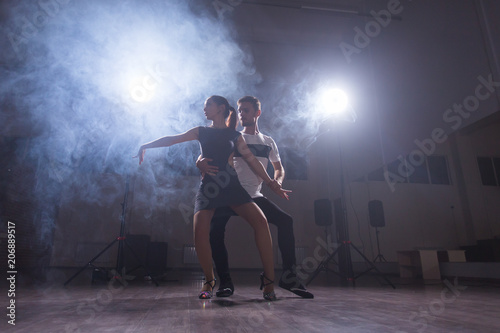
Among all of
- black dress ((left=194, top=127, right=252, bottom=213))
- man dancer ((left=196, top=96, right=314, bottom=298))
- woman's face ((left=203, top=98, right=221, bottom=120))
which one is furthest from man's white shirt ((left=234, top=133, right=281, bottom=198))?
woman's face ((left=203, top=98, right=221, bottom=120))

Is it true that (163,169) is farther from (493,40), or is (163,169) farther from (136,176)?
(493,40)

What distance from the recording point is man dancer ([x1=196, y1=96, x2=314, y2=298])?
1711 mm

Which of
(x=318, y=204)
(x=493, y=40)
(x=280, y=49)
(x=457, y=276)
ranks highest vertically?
(x=280, y=49)

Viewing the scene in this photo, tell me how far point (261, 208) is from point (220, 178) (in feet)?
1.15

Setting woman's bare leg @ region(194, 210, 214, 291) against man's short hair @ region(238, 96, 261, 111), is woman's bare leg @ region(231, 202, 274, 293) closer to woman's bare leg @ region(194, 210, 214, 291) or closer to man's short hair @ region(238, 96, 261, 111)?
woman's bare leg @ region(194, 210, 214, 291)

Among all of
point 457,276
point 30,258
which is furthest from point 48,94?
point 457,276

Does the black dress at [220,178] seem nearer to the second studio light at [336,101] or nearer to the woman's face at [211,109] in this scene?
the woman's face at [211,109]

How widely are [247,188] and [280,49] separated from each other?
3.85 metres

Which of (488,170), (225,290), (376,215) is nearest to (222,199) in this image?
(225,290)

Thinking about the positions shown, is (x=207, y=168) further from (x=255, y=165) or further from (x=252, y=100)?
(x=252, y=100)

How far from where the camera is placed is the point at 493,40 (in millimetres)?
2611

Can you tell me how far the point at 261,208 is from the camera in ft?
Answer: 6.02

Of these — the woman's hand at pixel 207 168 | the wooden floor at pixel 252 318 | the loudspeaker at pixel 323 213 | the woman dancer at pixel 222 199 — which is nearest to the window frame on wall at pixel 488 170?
the loudspeaker at pixel 323 213

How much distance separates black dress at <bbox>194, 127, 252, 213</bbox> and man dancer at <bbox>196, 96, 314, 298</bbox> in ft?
0.18
